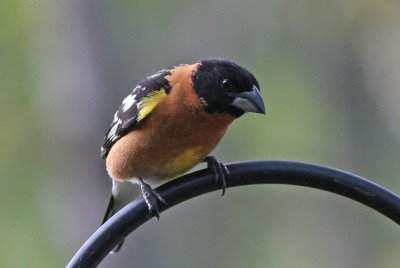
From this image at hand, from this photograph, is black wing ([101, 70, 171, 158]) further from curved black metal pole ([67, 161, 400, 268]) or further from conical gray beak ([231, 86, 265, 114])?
curved black metal pole ([67, 161, 400, 268])

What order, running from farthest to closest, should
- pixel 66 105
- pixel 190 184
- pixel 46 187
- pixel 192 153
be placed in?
pixel 46 187 → pixel 66 105 → pixel 192 153 → pixel 190 184

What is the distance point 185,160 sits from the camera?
3426 mm

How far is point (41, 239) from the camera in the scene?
7867 mm

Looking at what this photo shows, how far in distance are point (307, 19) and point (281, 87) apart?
0.88 meters

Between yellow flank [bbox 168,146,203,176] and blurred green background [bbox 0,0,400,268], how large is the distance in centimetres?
312

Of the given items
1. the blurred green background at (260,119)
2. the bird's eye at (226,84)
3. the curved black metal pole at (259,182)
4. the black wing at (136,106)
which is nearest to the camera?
the curved black metal pole at (259,182)

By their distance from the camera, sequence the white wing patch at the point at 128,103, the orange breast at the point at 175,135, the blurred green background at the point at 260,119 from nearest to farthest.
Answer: the orange breast at the point at 175,135
the white wing patch at the point at 128,103
the blurred green background at the point at 260,119

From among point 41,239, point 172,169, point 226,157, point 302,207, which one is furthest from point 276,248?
point 172,169

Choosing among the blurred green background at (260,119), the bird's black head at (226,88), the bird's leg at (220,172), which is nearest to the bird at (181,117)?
the bird's black head at (226,88)

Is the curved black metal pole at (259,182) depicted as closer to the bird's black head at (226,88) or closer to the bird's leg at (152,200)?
the bird's leg at (152,200)

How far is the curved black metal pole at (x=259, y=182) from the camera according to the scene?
2447 millimetres

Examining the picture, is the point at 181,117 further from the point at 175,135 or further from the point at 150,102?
the point at 150,102

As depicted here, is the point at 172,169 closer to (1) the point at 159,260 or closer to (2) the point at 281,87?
(1) the point at 159,260

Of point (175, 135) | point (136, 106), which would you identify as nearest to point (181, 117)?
point (175, 135)
